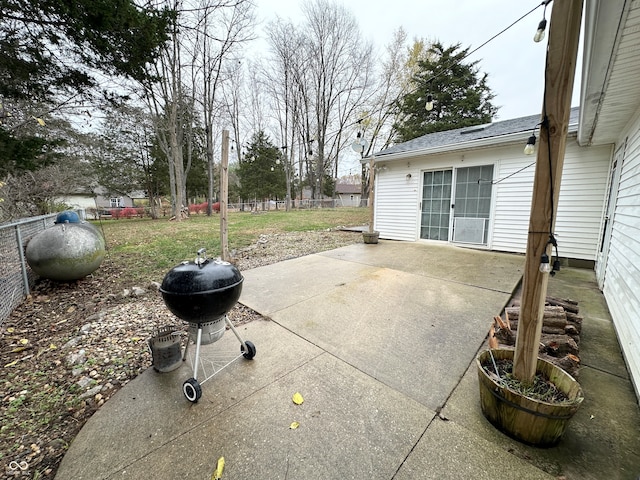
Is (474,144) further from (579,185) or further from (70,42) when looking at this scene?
(70,42)

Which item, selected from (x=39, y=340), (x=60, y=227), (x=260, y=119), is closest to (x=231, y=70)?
(x=260, y=119)

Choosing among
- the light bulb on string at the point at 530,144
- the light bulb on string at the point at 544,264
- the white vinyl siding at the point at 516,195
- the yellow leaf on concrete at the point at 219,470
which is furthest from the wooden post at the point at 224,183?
the white vinyl siding at the point at 516,195

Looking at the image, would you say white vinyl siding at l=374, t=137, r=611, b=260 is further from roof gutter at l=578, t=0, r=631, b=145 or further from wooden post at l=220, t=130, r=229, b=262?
wooden post at l=220, t=130, r=229, b=262

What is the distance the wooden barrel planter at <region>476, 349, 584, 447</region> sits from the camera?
1261mm

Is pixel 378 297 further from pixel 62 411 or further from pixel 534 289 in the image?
pixel 62 411

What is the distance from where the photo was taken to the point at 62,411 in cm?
166

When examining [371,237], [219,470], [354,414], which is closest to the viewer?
[219,470]

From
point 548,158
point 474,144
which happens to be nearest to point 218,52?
point 474,144

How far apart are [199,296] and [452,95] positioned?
64.3ft

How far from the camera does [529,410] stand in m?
1.29

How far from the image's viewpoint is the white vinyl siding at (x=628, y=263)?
198cm

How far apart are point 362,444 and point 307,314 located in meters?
1.59

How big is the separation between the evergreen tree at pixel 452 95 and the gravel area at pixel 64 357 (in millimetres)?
17171

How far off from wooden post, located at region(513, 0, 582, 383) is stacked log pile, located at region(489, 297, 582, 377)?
0.65 m
